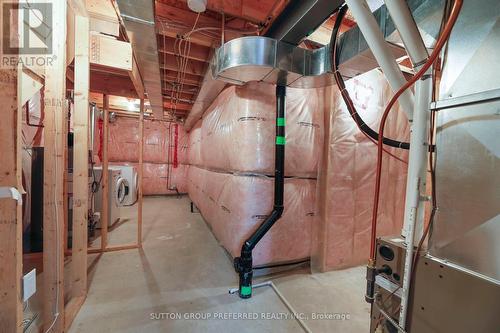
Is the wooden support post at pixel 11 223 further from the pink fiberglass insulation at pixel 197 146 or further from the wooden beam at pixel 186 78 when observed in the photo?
the pink fiberglass insulation at pixel 197 146

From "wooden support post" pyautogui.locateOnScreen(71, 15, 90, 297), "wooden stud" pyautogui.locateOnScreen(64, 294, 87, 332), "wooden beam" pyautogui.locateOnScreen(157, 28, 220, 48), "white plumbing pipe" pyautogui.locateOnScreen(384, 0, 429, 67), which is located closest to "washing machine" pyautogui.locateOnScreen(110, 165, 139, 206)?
"wooden support post" pyautogui.locateOnScreen(71, 15, 90, 297)

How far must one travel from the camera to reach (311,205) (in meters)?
2.51

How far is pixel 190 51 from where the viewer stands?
271 centimetres

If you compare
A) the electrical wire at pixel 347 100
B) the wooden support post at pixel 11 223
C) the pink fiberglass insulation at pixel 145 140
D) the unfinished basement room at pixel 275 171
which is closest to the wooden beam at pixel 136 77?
the unfinished basement room at pixel 275 171

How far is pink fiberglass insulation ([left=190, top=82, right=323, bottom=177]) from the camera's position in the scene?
7.52 ft

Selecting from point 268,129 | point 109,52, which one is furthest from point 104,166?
point 268,129

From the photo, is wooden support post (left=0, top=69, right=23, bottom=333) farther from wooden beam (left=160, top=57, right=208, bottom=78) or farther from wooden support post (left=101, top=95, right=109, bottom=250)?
wooden beam (left=160, top=57, right=208, bottom=78)

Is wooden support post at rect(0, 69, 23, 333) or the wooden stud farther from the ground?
wooden support post at rect(0, 69, 23, 333)

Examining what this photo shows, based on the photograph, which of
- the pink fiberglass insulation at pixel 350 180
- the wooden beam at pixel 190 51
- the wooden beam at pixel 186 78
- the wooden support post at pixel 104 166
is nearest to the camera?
the pink fiberglass insulation at pixel 350 180

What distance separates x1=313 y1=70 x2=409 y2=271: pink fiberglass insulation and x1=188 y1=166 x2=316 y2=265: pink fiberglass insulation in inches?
6.4

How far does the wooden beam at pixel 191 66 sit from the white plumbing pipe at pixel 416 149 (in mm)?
2701

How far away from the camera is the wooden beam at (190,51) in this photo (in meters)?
2.56

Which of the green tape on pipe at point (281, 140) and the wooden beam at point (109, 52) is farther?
the green tape on pipe at point (281, 140)

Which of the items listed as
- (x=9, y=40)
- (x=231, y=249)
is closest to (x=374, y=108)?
(x=231, y=249)
